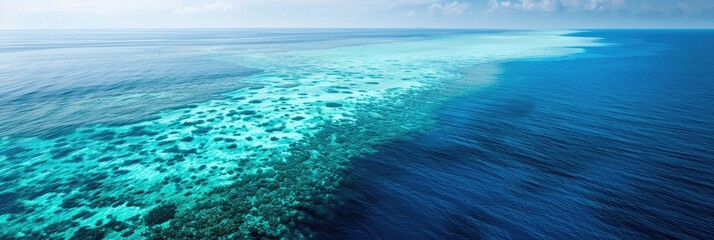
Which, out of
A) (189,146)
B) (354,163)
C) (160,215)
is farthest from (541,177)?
(189,146)

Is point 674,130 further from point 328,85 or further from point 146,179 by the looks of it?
point 146,179

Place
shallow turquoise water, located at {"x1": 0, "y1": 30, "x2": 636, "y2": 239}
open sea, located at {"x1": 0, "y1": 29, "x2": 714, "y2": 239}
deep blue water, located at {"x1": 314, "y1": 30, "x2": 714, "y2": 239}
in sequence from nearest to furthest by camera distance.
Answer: deep blue water, located at {"x1": 314, "y1": 30, "x2": 714, "y2": 239}
open sea, located at {"x1": 0, "y1": 29, "x2": 714, "y2": 239}
shallow turquoise water, located at {"x1": 0, "y1": 30, "x2": 636, "y2": 239}

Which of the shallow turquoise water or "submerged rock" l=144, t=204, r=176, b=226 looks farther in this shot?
the shallow turquoise water

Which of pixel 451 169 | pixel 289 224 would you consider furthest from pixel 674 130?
pixel 289 224

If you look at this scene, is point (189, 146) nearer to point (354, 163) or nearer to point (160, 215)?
point (160, 215)

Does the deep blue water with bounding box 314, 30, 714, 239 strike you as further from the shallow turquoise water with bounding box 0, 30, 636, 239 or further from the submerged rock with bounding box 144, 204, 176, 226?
the submerged rock with bounding box 144, 204, 176, 226

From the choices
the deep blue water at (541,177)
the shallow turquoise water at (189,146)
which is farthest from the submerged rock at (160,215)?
the deep blue water at (541,177)

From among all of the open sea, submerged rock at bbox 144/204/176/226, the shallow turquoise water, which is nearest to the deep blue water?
the open sea
